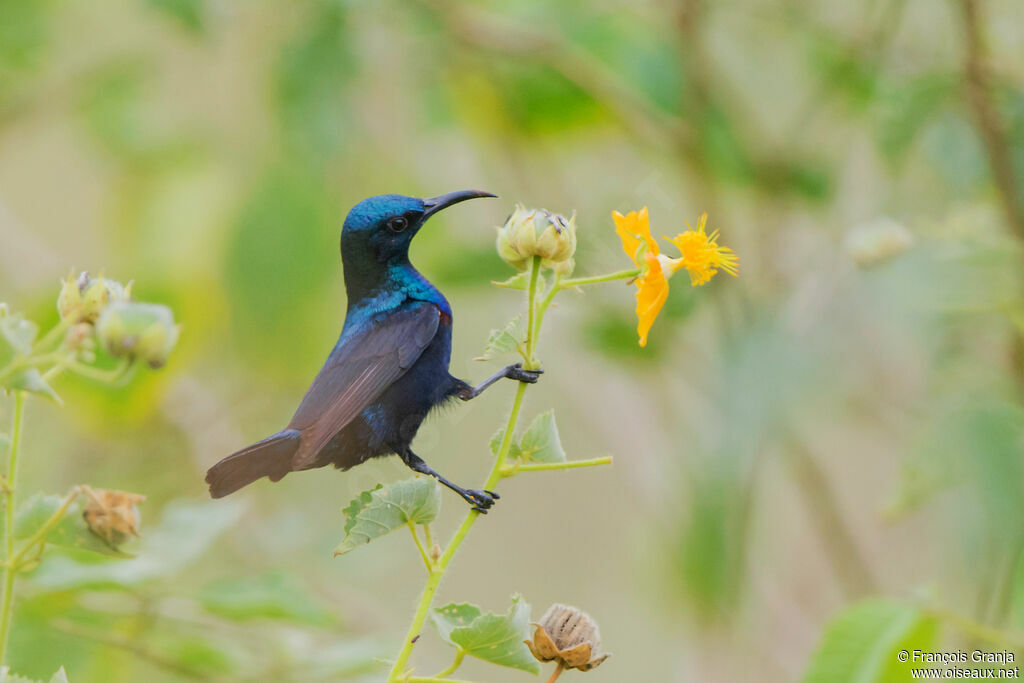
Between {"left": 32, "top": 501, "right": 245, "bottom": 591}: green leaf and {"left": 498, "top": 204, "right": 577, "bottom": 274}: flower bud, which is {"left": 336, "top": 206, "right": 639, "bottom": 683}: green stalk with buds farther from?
{"left": 32, "top": 501, "right": 245, "bottom": 591}: green leaf

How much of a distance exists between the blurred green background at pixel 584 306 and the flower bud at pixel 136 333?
145 mm

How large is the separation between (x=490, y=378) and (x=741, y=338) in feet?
3.71

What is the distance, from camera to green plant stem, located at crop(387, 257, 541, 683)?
1.72 feet

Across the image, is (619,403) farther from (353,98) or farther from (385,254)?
(385,254)

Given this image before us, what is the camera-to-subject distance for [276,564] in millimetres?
1804

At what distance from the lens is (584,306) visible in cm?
201

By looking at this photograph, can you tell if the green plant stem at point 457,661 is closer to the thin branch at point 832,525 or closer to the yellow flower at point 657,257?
the yellow flower at point 657,257

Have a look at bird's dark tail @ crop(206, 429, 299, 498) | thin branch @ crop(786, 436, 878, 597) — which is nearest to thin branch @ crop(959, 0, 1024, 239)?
thin branch @ crop(786, 436, 878, 597)

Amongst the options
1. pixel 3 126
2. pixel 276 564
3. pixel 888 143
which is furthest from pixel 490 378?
pixel 3 126

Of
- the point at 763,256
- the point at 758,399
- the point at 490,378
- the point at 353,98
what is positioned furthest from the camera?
the point at 353,98

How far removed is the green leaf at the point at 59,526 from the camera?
2.07ft

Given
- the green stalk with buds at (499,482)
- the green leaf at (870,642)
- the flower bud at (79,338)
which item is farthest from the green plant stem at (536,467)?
the green leaf at (870,642)

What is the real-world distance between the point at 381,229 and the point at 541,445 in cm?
16

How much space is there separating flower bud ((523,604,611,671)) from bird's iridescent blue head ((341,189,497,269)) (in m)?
0.23
